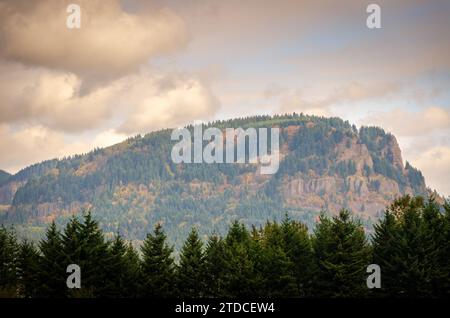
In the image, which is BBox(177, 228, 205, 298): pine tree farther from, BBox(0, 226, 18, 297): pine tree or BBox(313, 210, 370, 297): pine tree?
BBox(0, 226, 18, 297): pine tree

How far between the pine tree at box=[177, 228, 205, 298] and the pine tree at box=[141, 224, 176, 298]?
4.07 feet

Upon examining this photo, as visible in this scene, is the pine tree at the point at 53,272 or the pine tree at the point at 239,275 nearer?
the pine tree at the point at 53,272

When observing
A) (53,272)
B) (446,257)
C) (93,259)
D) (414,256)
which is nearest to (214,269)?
(93,259)

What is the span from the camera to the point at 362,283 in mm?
73125

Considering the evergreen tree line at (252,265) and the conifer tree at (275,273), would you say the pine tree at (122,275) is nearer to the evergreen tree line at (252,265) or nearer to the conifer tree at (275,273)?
the evergreen tree line at (252,265)

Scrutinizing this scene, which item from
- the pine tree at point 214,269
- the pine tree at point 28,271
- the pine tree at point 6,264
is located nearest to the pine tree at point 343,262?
the pine tree at point 214,269

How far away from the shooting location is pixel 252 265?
74750 millimetres

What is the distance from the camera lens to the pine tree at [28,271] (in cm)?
7225

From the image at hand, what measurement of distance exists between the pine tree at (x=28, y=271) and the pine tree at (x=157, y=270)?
12.3 metres
